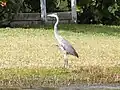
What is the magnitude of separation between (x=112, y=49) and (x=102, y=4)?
1300 centimetres

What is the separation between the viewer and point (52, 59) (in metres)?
14.7

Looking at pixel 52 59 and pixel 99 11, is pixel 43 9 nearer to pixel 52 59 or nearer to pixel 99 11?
pixel 99 11

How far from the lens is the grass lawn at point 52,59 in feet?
39.4

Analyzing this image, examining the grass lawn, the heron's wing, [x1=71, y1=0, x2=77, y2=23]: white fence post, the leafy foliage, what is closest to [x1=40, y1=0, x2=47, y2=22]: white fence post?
[x1=71, y1=0, x2=77, y2=23]: white fence post

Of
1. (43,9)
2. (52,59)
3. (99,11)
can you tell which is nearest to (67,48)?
(52,59)

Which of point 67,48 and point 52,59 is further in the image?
point 52,59

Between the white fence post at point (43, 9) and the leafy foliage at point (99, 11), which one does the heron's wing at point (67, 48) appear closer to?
the white fence post at point (43, 9)

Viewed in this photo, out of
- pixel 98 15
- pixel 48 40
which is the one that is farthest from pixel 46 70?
pixel 98 15

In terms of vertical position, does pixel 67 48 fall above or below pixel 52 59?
above

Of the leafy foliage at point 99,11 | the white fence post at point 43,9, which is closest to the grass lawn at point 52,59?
the white fence post at point 43,9

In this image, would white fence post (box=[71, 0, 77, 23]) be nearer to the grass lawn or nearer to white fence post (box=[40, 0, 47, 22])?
white fence post (box=[40, 0, 47, 22])

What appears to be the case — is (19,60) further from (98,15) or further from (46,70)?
(98,15)

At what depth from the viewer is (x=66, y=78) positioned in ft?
39.4

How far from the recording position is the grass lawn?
39.4ft
